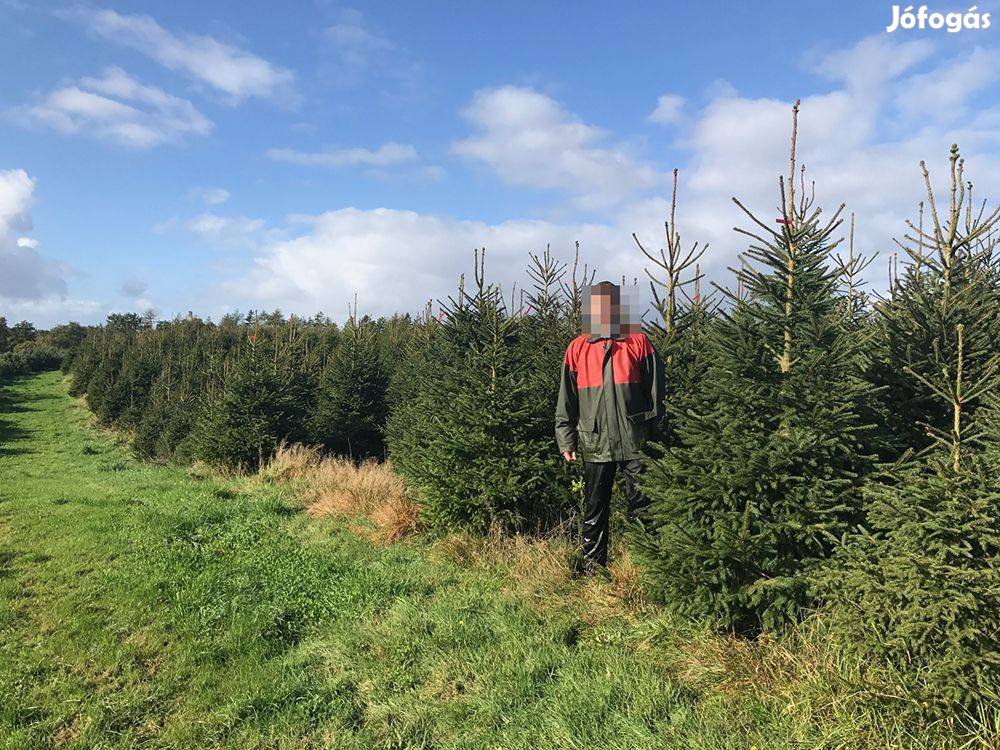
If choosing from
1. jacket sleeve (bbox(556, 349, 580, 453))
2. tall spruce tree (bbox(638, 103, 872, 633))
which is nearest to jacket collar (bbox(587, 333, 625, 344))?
jacket sleeve (bbox(556, 349, 580, 453))

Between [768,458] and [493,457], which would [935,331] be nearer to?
[768,458]

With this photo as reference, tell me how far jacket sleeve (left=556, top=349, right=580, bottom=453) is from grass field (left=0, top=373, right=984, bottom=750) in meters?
0.97

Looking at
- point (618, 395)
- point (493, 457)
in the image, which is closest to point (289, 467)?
point (493, 457)

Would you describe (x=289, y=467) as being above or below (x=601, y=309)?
below

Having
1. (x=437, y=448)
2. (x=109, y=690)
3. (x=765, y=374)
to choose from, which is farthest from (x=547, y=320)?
(x=109, y=690)

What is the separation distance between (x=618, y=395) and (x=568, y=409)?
19.1 inches

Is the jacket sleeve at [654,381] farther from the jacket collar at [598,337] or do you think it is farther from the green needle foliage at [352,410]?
the green needle foliage at [352,410]

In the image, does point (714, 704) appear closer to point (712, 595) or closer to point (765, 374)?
point (712, 595)

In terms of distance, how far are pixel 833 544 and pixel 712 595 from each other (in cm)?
73

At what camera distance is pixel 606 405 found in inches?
182

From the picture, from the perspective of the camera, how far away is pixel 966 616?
8.43 ft

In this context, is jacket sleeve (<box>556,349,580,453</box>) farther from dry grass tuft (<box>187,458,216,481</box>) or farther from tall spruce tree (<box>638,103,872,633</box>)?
dry grass tuft (<box>187,458,216,481</box>)

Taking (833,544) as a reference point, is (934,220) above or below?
above

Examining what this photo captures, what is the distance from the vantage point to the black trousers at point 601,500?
184 inches
